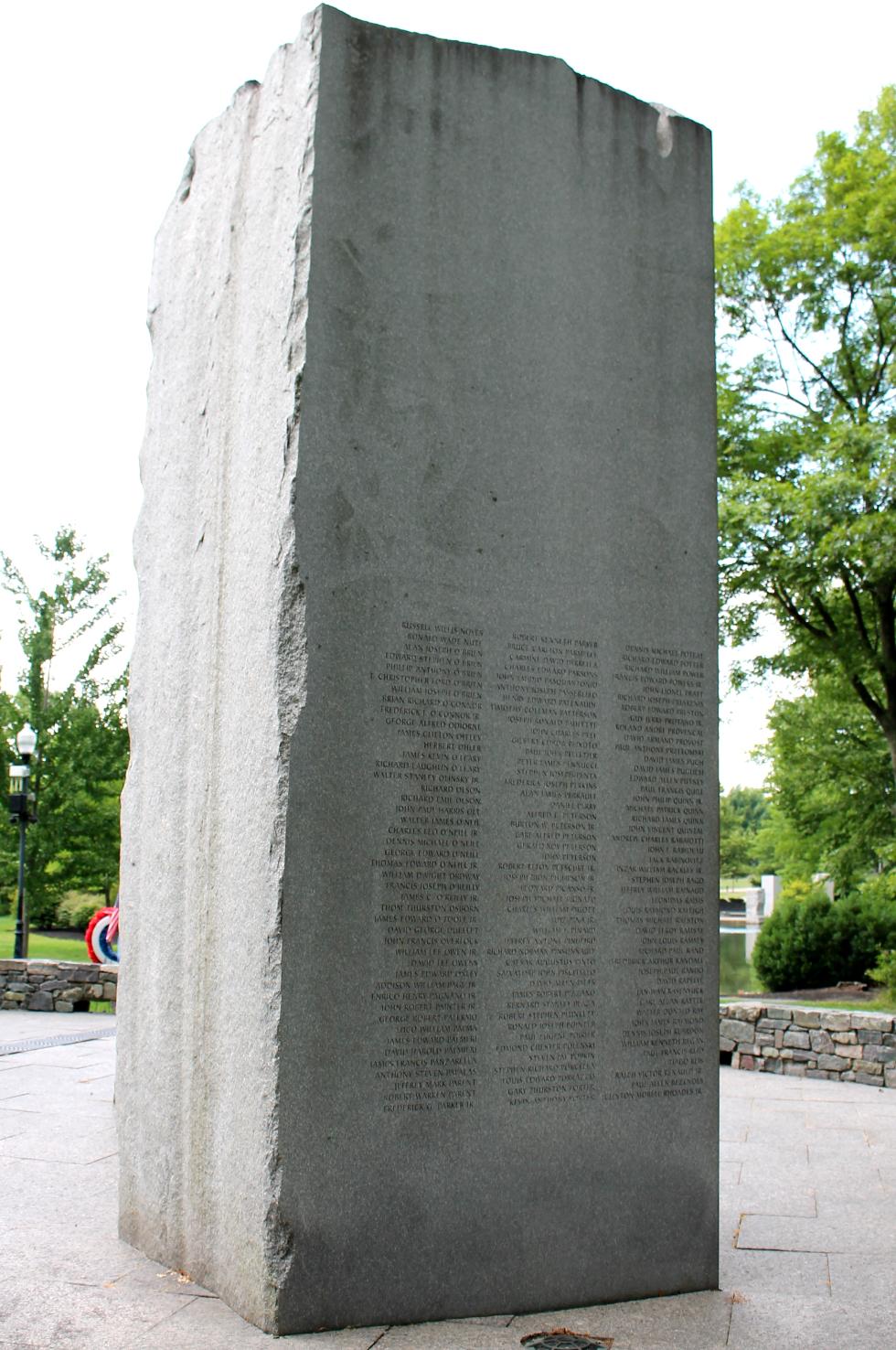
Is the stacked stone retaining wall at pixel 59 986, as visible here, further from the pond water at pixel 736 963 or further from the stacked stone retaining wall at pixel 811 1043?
the pond water at pixel 736 963

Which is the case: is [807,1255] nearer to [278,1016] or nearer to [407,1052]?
[407,1052]

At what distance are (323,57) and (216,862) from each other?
333 centimetres

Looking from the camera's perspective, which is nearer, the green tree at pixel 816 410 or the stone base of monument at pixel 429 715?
→ the stone base of monument at pixel 429 715

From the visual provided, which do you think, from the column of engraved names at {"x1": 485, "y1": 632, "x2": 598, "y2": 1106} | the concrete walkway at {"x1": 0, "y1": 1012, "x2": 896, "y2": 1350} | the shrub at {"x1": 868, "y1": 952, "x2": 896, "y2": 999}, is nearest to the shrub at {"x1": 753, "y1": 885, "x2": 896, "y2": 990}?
the shrub at {"x1": 868, "y1": 952, "x2": 896, "y2": 999}

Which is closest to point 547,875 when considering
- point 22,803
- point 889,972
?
point 22,803

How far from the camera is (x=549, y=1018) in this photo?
16.7 ft

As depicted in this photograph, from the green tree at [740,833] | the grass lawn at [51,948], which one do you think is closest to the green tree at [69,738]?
the grass lawn at [51,948]

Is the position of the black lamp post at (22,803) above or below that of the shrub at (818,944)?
above

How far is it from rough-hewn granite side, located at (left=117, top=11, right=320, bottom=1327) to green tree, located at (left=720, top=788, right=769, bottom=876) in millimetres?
46411

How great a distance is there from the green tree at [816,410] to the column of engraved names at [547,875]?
13.4 meters

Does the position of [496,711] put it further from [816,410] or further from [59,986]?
[816,410]

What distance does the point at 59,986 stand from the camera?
1415 centimetres

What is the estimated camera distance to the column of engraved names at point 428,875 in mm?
4797

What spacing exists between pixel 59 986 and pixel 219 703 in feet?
33.4
